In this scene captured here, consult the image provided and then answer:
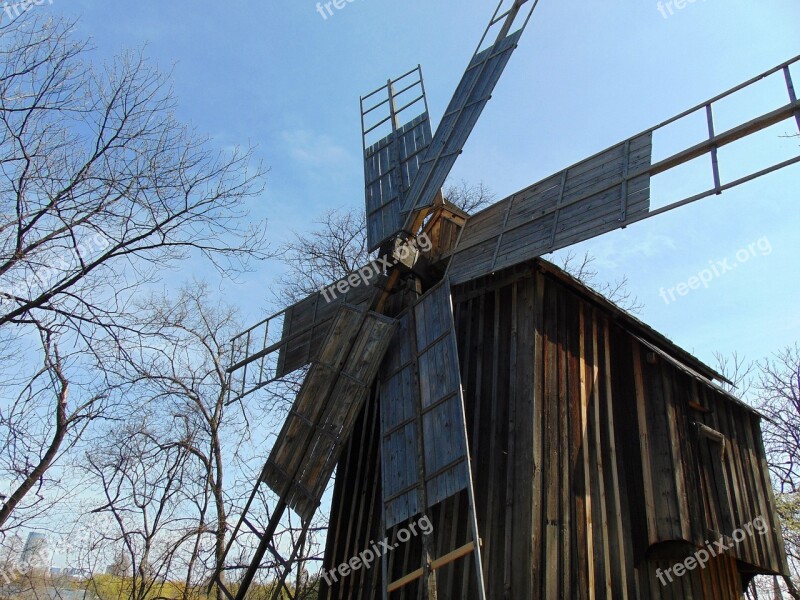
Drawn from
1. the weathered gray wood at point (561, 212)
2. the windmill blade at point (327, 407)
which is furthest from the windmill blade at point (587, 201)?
the windmill blade at point (327, 407)

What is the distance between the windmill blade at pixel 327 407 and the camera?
7992 mm

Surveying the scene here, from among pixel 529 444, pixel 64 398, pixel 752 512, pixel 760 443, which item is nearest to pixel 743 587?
pixel 752 512

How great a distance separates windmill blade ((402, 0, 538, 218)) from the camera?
899 cm

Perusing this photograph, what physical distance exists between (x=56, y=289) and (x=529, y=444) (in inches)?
252

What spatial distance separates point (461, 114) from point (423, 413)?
16.9ft

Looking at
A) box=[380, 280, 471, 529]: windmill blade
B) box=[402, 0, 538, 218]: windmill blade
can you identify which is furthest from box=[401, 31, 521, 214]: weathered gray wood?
box=[380, 280, 471, 529]: windmill blade

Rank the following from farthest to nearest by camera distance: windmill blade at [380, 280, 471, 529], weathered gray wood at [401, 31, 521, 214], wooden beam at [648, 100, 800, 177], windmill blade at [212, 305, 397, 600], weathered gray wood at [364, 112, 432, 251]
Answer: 1. weathered gray wood at [364, 112, 432, 251]
2. weathered gray wood at [401, 31, 521, 214]
3. windmill blade at [212, 305, 397, 600]
4. windmill blade at [380, 280, 471, 529]
5. wooden beam at [648, 100, 800, 177]

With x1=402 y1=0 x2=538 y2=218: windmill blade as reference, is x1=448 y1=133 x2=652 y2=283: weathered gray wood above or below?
below

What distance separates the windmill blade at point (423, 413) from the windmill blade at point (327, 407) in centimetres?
34

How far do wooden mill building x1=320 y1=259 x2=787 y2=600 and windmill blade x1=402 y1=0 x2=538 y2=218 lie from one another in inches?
67.3

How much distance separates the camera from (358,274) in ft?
34.8

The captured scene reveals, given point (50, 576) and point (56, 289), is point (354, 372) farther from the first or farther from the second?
point (50, 576)

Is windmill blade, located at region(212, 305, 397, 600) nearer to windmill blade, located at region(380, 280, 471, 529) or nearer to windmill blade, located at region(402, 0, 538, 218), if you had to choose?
windmill blade, located at region(380, 280, 471, 529)

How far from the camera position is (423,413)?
7.36m
